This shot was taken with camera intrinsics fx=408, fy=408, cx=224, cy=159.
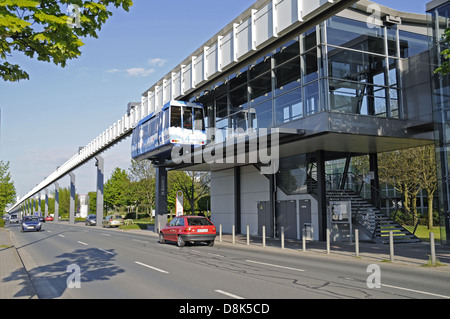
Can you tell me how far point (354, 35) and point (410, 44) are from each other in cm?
415

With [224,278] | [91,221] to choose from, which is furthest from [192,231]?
[91,221]

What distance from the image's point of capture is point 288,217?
973 inches

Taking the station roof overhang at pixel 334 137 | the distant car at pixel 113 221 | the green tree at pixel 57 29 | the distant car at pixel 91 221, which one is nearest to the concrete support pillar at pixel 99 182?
the distant car at pixel 91 221

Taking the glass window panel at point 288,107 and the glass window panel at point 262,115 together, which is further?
the glass window panel at point 262,115

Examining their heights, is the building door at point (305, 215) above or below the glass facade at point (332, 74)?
below

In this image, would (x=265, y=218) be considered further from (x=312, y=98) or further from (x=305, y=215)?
(x=312, y=98)

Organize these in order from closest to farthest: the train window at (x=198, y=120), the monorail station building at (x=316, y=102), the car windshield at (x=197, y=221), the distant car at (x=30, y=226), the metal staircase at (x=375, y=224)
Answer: the monorail station building at (x=316, y=102) → the car windshield at (x=197, y=221) → the metal staircase at (x=375, y=224) → the train window at (x=198, y=120) → the distant car at (x=30, y=226)

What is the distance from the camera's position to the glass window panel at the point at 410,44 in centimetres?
2222

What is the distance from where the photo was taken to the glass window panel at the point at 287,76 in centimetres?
2095

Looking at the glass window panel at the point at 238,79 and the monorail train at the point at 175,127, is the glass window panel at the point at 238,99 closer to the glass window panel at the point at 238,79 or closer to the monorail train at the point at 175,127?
the glass window panel at the point at 238,79

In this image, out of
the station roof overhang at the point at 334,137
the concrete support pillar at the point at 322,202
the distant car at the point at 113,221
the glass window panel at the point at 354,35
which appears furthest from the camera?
the distant car at the point at 113,221

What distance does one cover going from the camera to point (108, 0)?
21.8 ft

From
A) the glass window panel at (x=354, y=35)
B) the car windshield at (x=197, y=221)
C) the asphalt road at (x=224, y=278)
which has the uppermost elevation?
the glass window panel at (x=354, y=35)

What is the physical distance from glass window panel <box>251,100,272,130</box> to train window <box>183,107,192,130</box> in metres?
4.31
